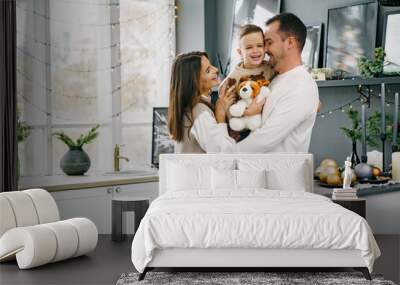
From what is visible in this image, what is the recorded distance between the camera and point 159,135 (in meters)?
7.25

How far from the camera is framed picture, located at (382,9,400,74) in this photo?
20.5ft

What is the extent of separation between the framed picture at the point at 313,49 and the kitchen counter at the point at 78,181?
1932mm

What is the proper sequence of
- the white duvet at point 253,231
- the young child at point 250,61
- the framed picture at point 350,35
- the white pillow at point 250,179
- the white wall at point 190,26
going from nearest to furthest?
the white duvet at point 253,231 < the white pillow at point 250,179 < the framed picture at point 350,35 < the young child at point 250,61 < the white wall at point 190,26

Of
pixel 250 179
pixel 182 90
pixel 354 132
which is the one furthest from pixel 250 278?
pixel 182 90

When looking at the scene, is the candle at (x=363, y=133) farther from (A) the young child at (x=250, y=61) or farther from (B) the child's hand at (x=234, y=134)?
(B) the child's hand at (x=234, y=134)

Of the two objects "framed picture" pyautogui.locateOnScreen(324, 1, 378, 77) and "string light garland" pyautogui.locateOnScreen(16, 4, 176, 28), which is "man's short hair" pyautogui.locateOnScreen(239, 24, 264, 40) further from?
"string light garland" pyautogui.locateOnScreen(16, 4, 176, 28)

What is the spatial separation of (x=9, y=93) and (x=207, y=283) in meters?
2.67

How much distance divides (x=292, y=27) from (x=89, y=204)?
261 centimetres

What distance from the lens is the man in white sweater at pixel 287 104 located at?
6539mm

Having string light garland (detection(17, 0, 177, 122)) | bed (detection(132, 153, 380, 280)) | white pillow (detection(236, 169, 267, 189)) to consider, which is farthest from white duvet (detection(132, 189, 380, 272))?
string light garland (detection(17, 0, 177, 122))

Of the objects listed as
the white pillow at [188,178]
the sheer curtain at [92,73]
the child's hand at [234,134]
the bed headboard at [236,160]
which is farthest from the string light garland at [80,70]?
the white pillow at [188,178]

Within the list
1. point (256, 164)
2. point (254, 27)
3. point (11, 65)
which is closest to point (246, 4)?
point (254, 27)

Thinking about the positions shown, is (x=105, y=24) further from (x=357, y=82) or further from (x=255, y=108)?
(x=357, y=82)

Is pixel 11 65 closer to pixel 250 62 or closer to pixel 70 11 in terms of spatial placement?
pixel 70 11
